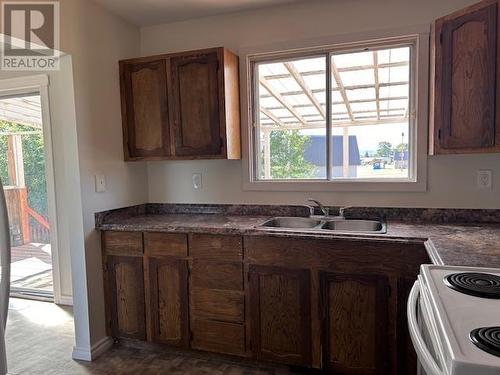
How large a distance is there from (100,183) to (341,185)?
5.76ft

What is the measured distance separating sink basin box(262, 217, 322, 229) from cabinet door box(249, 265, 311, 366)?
1.51 ft

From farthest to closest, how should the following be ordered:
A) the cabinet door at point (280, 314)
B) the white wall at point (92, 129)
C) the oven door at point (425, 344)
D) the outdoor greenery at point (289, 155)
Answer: the outdoor greenery at point (289, 155)
the white wall at point (92, 129)
the cabinet door at point (280, 314)
the oven door at point (425, 344)

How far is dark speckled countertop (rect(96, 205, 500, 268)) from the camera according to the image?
151 centimetres

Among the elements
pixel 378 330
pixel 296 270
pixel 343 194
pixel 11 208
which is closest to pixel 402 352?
pixel 378 330

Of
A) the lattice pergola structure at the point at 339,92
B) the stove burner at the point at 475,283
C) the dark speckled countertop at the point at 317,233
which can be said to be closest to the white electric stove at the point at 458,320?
the stove burner at the point at 475,283

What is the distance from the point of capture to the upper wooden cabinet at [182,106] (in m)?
2.43

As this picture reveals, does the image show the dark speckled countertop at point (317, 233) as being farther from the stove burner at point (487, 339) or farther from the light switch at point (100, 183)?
the stove burner at point (487, 339)

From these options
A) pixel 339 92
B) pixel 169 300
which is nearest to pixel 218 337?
pixel 169 300

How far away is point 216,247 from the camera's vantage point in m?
2.21

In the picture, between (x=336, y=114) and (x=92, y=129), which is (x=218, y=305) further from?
(x=336, y=114)

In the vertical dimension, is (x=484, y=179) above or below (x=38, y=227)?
above

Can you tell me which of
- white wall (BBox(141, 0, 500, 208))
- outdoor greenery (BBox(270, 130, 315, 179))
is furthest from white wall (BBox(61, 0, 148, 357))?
outdoor greenery (BBox(270, 130, 315, 179))

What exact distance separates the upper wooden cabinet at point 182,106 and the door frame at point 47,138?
88 centimetres

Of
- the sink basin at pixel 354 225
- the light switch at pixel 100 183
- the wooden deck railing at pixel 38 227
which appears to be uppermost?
the light switch at pixel 100 183
